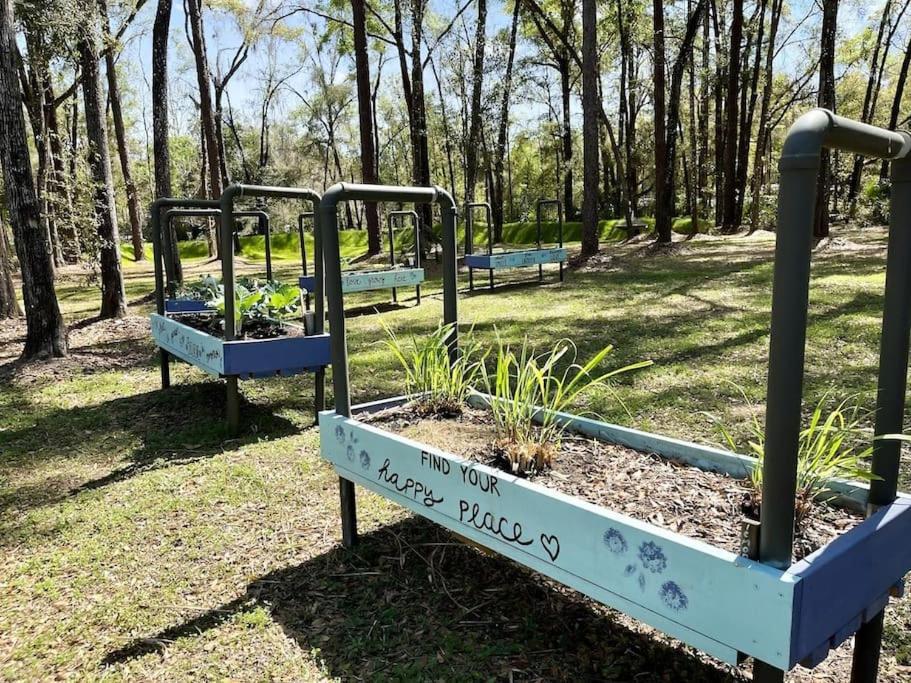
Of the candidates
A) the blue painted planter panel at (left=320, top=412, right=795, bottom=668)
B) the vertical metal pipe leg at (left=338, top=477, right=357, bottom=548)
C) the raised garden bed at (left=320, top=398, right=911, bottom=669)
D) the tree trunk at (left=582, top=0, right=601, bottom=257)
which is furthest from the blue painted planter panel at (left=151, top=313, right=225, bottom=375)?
the tree trunk at (left=582, top=0, right=601, bottom=257)

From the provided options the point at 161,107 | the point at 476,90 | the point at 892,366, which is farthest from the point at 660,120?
the point at 892,366

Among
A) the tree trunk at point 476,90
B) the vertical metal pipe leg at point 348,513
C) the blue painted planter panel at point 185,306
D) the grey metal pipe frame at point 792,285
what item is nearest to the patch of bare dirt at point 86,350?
the blue painted planter panel at point 185,306

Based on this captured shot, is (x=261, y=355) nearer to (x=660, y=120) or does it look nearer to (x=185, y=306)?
(x=185, y=306)

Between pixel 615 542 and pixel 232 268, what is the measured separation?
286 centimetres

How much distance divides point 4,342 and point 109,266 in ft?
4.74

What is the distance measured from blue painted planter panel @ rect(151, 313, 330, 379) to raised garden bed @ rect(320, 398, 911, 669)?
1.96 m

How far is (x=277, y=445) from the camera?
376 cm

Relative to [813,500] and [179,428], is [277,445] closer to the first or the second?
[179,428]

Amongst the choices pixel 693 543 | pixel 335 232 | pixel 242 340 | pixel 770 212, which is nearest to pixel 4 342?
pixel 242 340

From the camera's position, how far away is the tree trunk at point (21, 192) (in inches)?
205

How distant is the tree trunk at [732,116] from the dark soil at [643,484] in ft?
46.8

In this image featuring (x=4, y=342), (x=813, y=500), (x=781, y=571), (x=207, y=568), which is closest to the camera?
(x=781, y=571)

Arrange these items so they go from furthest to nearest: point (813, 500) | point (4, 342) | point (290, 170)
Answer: point (290, 170), point (4, 342), point (813, 500)

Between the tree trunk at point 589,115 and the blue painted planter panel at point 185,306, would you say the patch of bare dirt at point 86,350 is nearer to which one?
the blue painted planter panel at point 185,306
